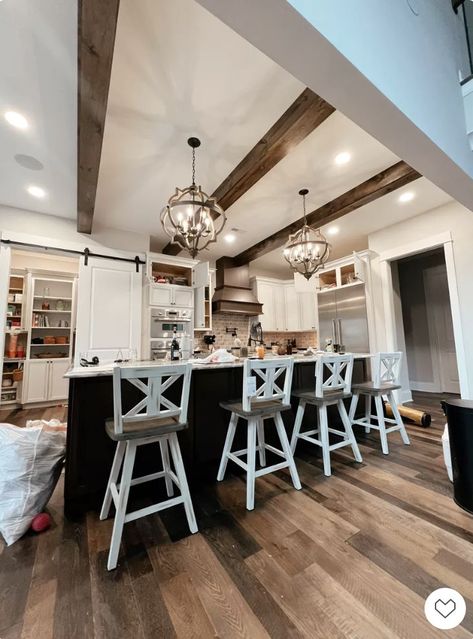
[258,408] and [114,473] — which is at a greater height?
[258,408]

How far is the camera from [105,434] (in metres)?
1.82

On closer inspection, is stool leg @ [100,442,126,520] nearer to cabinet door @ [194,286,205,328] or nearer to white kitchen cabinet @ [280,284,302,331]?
cabinet door @ [194,286,205,328]

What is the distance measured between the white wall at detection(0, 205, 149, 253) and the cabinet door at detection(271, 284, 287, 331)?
9.98ft

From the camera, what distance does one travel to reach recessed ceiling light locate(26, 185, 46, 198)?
10.7ft

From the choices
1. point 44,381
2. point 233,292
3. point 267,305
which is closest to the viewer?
point 44,381

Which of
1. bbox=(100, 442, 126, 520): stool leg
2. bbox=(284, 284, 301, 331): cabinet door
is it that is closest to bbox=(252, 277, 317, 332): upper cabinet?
bbox=(284, 284, 301, 331): cabinet door

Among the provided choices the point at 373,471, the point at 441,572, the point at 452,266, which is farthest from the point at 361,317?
the point at 441,572

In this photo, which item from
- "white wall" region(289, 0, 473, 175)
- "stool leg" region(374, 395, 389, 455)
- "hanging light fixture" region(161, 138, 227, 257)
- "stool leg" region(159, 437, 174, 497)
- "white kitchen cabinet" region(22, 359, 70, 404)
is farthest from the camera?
"white kitchen cabinet" region(22, 359, 70, 404)

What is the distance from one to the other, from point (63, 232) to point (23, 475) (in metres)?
3.54

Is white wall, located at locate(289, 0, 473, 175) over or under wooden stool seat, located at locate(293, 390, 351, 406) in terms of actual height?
over

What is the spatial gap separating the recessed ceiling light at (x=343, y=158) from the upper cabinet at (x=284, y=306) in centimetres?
325

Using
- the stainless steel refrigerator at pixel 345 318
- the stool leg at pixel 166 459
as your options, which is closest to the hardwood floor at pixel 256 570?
the stool leg at pixel 166 459

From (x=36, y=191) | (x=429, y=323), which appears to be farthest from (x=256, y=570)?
(x=429, y=323)

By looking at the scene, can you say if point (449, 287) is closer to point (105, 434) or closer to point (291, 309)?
point (291, 309)
